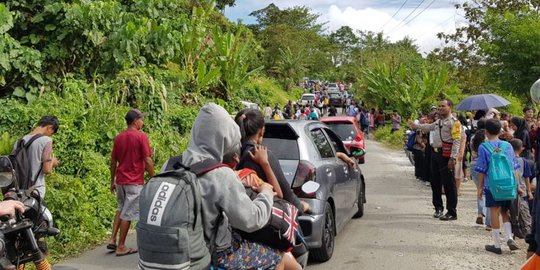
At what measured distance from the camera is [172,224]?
2.69 m

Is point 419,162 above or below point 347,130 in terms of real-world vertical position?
below

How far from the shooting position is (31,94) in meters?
9.76

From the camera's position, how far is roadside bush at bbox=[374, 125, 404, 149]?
906 inches

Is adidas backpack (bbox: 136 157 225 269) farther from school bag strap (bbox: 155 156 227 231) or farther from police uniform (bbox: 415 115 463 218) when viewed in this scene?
police uniform (bbox: 415 115 463 218)

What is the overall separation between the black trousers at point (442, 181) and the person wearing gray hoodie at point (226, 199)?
5585 mm

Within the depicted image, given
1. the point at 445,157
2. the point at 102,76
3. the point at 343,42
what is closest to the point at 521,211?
the point at 445,157

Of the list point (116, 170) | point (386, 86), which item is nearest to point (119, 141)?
point (116, 170)

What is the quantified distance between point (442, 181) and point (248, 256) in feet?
19.2

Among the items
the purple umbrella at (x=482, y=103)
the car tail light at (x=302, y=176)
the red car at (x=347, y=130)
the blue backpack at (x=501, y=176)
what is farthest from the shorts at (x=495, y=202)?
the red car at (x=347, y=130)

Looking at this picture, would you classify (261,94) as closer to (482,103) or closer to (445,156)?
(482,103)

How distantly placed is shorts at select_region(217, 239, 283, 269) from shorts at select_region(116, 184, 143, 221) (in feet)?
11.3

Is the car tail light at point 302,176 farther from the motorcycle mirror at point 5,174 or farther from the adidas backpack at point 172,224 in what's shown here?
the motorcycle mirror at point 5,174

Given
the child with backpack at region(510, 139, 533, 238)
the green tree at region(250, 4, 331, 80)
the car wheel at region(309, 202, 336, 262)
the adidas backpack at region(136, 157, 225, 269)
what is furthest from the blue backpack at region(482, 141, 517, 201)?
the green tree at region(250, 4, 331, 80)

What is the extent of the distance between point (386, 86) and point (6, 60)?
68.1ft
